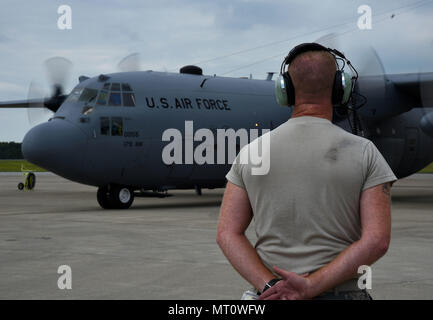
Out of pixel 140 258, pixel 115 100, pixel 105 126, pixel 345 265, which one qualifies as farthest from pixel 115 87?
pixel 345 265

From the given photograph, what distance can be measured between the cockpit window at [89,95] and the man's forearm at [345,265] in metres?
15.0

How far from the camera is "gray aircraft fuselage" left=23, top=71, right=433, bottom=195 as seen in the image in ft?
52.9

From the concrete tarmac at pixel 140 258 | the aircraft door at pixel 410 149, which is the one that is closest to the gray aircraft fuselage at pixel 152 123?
the aircraft door at pixel 410 149

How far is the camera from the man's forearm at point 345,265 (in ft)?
8.07

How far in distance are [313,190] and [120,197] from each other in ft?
49.7

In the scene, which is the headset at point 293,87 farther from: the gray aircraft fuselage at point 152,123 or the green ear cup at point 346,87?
the gray aircraft fuselage at point 152,123

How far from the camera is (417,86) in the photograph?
1983 cm

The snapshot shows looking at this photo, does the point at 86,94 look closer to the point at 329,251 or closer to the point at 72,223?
the point at 72,223

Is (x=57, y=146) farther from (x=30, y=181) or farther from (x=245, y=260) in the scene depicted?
(x=30, y=181)

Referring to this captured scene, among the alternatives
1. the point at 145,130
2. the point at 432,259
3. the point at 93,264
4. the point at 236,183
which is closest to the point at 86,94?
the point at 145,130

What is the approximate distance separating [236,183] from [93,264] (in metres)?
6.11

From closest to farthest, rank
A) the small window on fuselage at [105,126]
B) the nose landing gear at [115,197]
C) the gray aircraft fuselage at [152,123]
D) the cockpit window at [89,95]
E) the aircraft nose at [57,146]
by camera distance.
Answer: the aircraft nose at [57,146] → the gray aircraft fuselage at [152,123] → the small window on fuselage at [105,126] → the cockpit window at [89,95] → the nose landing gear at [115,197]

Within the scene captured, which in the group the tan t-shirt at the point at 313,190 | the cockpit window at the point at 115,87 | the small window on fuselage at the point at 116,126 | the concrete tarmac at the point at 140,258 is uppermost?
the cockpit window at the point at 115,87

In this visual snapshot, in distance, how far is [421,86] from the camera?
19531 mm
